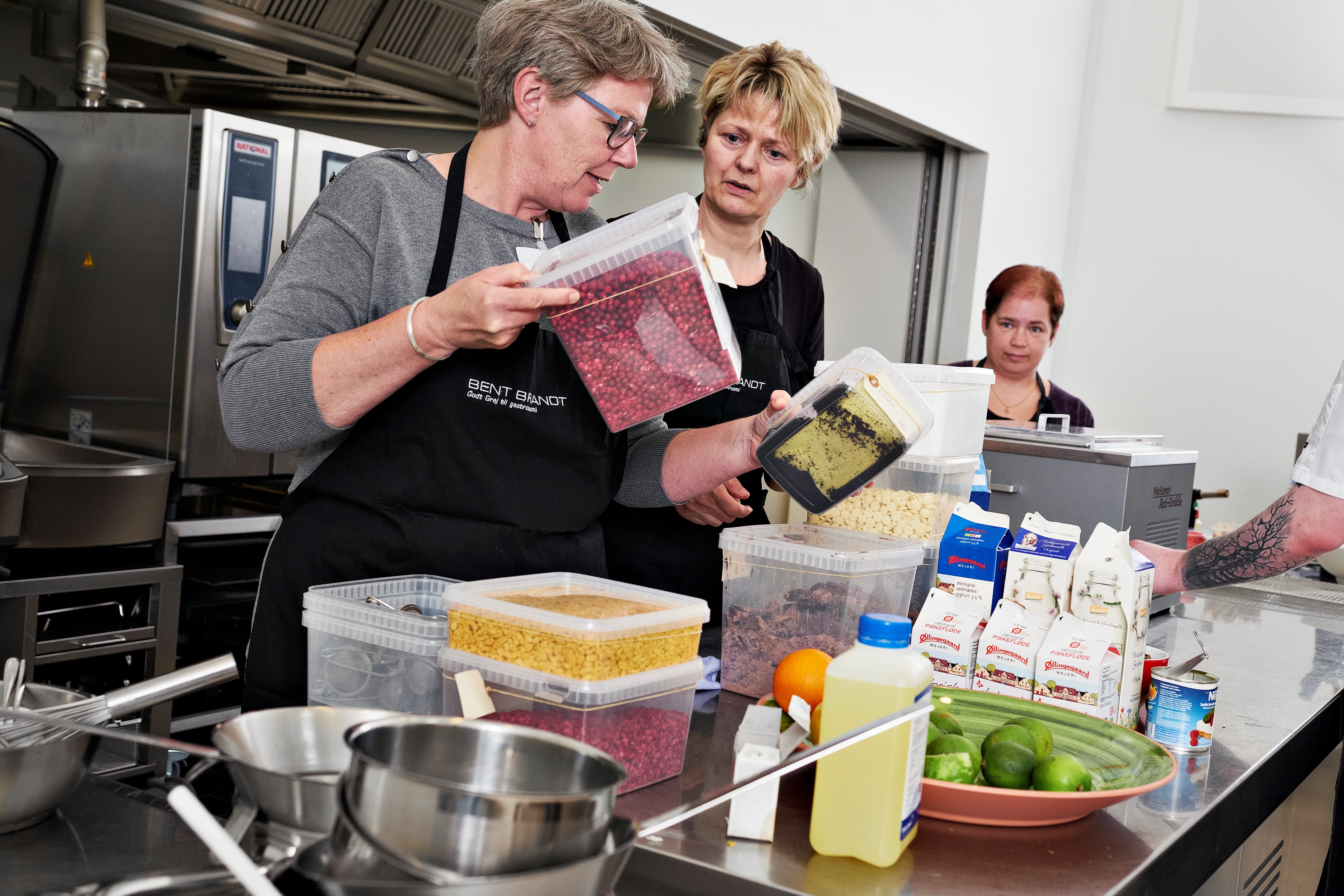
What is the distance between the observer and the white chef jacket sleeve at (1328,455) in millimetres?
1510

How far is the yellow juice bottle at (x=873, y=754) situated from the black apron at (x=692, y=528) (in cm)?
94

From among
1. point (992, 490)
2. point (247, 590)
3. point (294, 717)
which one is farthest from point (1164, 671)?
point (247, 590)

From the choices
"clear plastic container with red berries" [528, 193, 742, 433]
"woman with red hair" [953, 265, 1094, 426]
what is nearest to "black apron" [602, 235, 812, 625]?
"clear plastic container with red berries" [528, 193, 742, 433]

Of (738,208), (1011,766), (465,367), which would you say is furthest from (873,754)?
(738,208)

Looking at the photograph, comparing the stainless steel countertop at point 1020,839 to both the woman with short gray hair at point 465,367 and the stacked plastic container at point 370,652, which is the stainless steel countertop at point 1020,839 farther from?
the woman with short gray hair at point 465,367

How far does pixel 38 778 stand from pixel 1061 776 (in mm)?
802

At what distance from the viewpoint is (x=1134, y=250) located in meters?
4.86

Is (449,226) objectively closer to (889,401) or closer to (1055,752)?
(889,401)

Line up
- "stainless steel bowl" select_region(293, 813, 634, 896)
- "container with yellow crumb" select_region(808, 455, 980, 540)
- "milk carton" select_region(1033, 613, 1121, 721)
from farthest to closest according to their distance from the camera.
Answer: "container with yellow crumb" select_region(808, 455, 980, 540)
"milk carton" select_region(1033, 613, 1121, 721)
"stainless steel bowl" select_region(293, 813, 634, 896)

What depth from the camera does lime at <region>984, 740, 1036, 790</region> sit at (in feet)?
3.24

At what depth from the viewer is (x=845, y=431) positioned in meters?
1.22

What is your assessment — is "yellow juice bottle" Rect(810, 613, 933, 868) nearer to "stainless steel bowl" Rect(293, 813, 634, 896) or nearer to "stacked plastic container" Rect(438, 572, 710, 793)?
"stacked plastic container" Rect(438, 572, 710, 793)

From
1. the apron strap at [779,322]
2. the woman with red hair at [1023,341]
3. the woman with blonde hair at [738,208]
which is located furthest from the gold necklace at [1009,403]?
the woman with blonde hair at [738,208]

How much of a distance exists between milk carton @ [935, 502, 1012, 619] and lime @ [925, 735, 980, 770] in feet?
1.06
